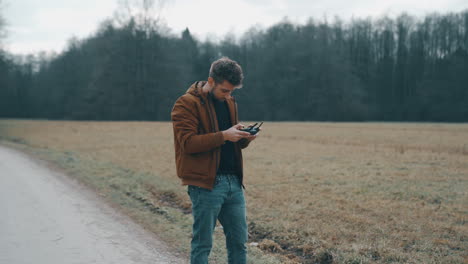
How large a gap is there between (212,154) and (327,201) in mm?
5468

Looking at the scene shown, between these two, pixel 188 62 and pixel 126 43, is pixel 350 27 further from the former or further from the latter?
pixel 126 43

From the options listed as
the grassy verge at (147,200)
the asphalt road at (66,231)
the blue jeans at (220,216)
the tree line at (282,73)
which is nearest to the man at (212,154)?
the blue jeans at (220,216)

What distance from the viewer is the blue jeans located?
3143 millimetres

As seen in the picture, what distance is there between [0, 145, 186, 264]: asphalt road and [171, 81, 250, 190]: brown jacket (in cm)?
200

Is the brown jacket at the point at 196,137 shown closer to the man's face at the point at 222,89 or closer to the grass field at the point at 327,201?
the man's face at the point at 222,89

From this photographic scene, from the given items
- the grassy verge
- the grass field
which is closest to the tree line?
the grass field

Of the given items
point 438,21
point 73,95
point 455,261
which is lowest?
point 455,261

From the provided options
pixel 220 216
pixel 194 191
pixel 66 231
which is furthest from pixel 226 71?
pixel 66 231

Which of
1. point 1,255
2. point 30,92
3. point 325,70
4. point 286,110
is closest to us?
point 1,255

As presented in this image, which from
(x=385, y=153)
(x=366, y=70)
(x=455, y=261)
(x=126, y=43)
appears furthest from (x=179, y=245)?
(x=366, y=70)

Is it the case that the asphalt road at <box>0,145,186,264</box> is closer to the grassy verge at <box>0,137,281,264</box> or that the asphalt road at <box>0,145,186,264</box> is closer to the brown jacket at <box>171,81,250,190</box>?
the grassy verge at <box>0,137,281,264</box>

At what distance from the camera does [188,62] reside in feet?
196

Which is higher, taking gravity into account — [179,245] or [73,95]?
[73,95]

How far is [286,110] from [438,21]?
27.1m
